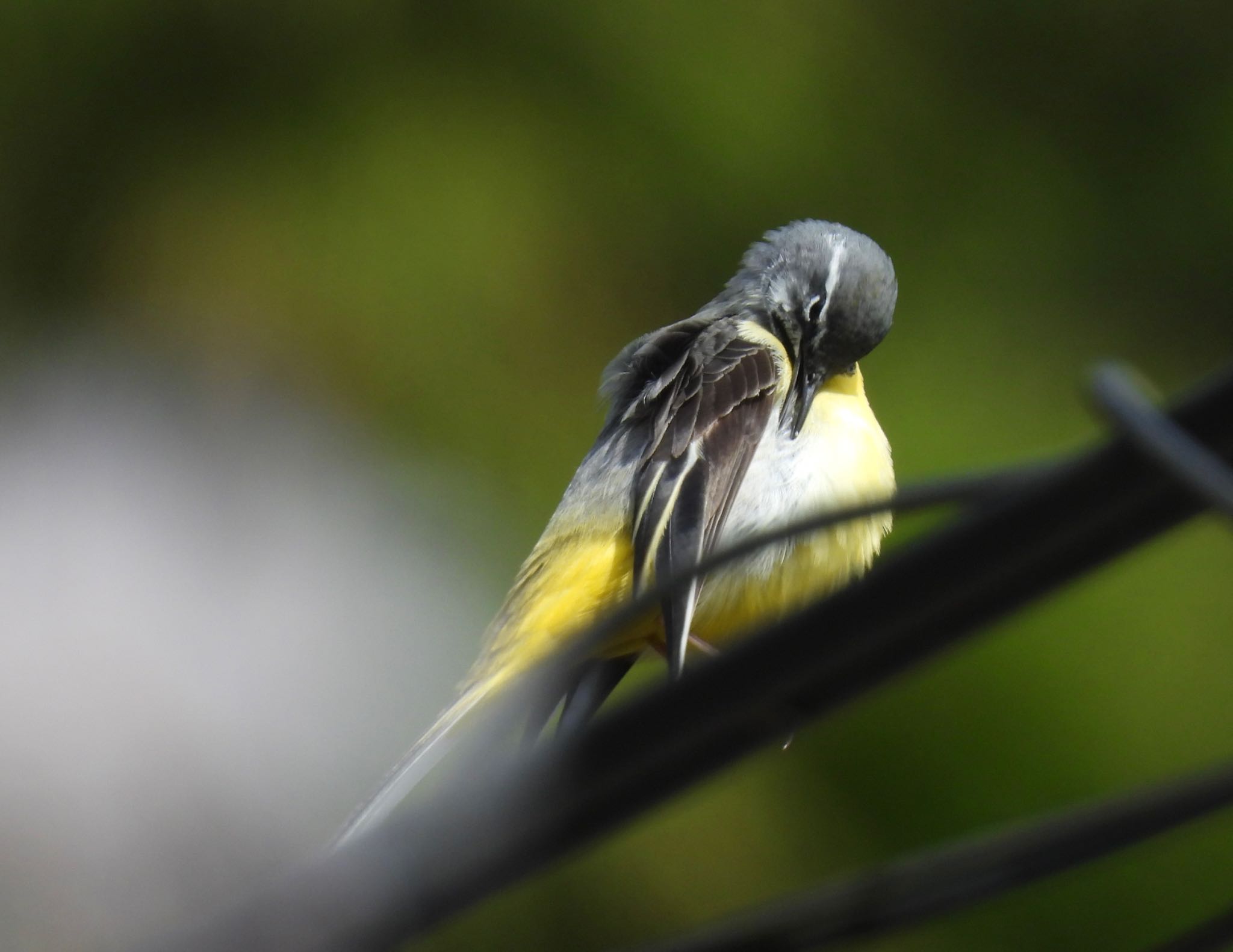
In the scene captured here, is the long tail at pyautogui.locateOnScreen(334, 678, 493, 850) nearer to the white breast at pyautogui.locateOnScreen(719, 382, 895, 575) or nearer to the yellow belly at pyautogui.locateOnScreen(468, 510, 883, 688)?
the yellow belly at pyautogui.locateOnScreen(468, 510, 883, 688)

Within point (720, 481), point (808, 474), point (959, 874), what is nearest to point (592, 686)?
point (720, 481)

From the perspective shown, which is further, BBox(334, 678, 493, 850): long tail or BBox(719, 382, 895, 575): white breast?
BBox(719, 382, 895, 575): white breast

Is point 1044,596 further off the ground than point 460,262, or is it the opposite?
point 460,262

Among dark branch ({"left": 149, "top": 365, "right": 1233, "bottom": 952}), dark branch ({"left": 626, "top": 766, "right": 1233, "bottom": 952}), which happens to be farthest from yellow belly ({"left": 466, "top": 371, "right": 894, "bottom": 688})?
dark branch ({"left": 149, "top": 365, "right": 1233, "bottom": 952})

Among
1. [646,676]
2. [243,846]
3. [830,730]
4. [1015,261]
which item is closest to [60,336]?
[243,846]

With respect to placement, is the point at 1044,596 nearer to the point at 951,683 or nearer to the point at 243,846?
the point at 951,683

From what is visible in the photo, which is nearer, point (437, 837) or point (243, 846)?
point (437, 837)

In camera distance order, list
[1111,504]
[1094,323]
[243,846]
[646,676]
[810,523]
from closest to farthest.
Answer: [1111,504] < [810,523] < [646,676] < [243,846] < [1094,323]
